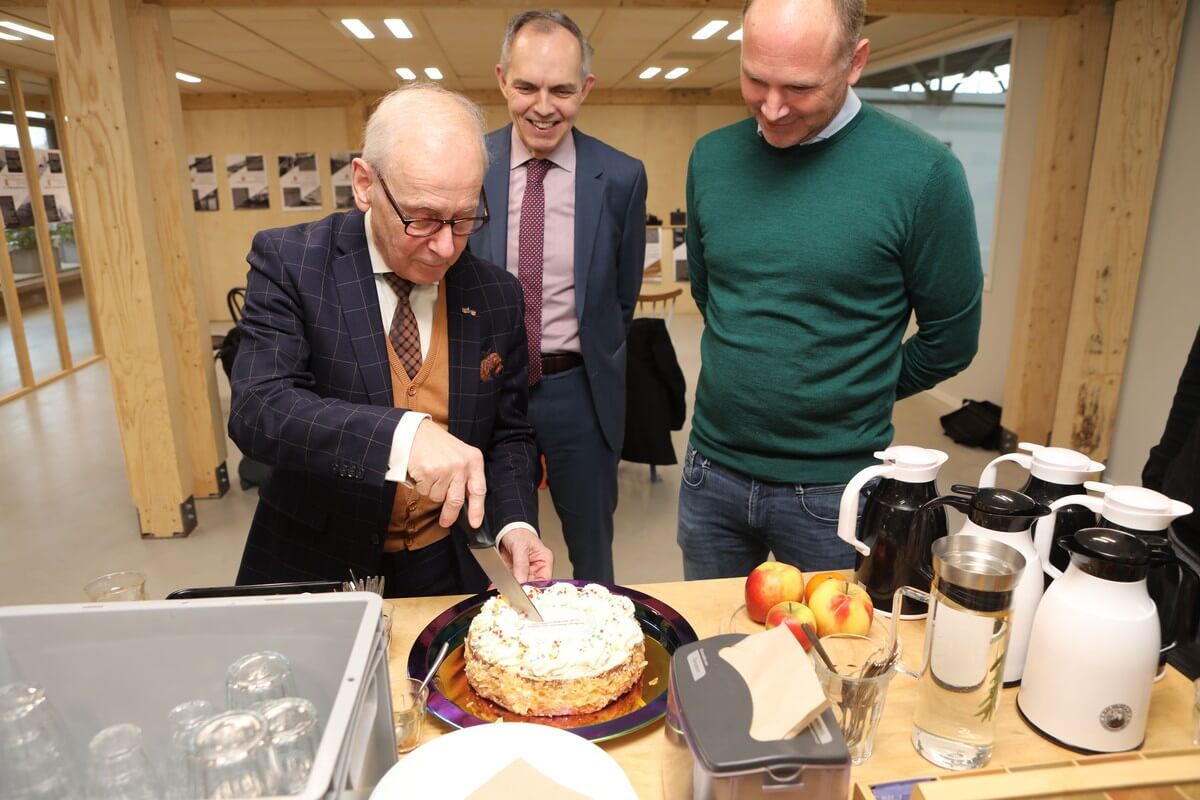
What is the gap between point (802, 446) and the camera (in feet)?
5.44

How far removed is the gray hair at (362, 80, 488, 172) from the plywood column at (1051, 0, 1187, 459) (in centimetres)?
383

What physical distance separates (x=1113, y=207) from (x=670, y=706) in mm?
4180

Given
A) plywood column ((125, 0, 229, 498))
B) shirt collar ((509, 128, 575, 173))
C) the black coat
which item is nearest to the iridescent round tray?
shirt collar ((509, 128, 575, 173))

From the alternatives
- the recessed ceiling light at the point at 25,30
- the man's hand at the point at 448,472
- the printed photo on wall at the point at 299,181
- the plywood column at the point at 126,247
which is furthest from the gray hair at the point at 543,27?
the printed photo on wall at the point at 299,181

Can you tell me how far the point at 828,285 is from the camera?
62.7 inches

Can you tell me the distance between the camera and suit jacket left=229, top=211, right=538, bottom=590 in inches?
49.4

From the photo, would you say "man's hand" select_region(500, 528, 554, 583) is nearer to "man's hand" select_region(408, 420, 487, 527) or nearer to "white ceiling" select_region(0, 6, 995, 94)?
"man's hand" select_region(408, 420, 487, 527)

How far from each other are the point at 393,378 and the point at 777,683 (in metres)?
0.93

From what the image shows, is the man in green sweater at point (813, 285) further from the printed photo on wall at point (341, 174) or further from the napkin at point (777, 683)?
the printed photo on wall at point (341, 174)

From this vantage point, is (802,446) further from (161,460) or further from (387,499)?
(161,460)

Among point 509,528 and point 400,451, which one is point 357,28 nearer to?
point 509,528

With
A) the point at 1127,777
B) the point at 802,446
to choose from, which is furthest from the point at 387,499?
the point at 1127,777

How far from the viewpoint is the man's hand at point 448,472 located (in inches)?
44.8

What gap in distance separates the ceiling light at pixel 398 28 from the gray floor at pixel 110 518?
320 centimetres
